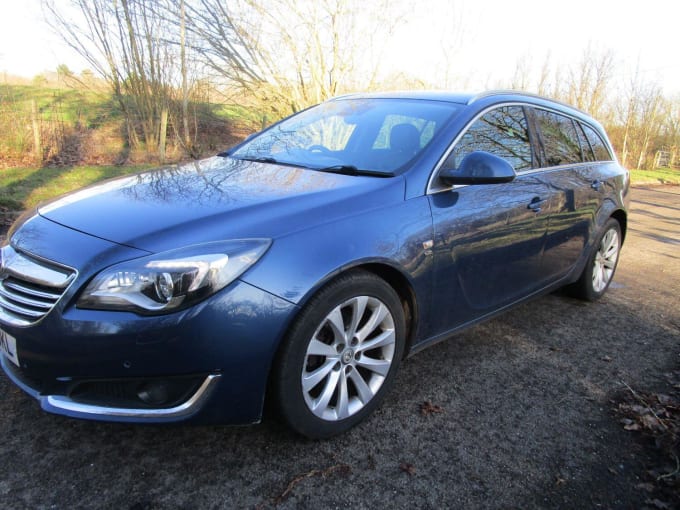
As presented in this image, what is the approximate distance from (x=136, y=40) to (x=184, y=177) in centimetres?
949

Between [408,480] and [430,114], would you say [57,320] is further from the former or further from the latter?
[430,114]

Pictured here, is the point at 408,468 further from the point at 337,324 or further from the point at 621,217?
the point at 621,217

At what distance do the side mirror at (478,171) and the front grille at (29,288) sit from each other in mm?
1789

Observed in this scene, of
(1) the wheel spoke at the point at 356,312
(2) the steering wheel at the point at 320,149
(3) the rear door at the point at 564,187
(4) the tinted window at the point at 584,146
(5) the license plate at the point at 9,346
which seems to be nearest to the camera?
(5) the license plate at the point at 9,346

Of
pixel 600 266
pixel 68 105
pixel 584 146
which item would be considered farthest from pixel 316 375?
pixel 68 105

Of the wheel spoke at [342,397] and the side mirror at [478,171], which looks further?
the side mirror at [478,171]

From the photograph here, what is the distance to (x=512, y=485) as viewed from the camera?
2.03 m

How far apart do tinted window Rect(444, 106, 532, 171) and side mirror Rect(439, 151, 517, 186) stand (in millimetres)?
121

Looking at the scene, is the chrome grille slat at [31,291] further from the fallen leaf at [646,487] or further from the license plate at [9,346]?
the fallen leaf at [646,487]

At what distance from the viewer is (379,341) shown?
7.60 feet

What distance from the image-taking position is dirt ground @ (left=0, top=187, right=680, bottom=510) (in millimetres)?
1888

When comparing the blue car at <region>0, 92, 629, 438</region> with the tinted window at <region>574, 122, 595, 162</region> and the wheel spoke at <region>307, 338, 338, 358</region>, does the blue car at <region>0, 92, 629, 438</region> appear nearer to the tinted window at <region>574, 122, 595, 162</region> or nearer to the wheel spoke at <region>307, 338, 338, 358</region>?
the wheel spoke at <region>307, 338, 338, 358</region>

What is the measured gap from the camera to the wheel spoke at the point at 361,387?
2269 mm

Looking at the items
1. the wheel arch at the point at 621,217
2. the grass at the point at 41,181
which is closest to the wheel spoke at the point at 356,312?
the wheel arch at the point at 621,217
